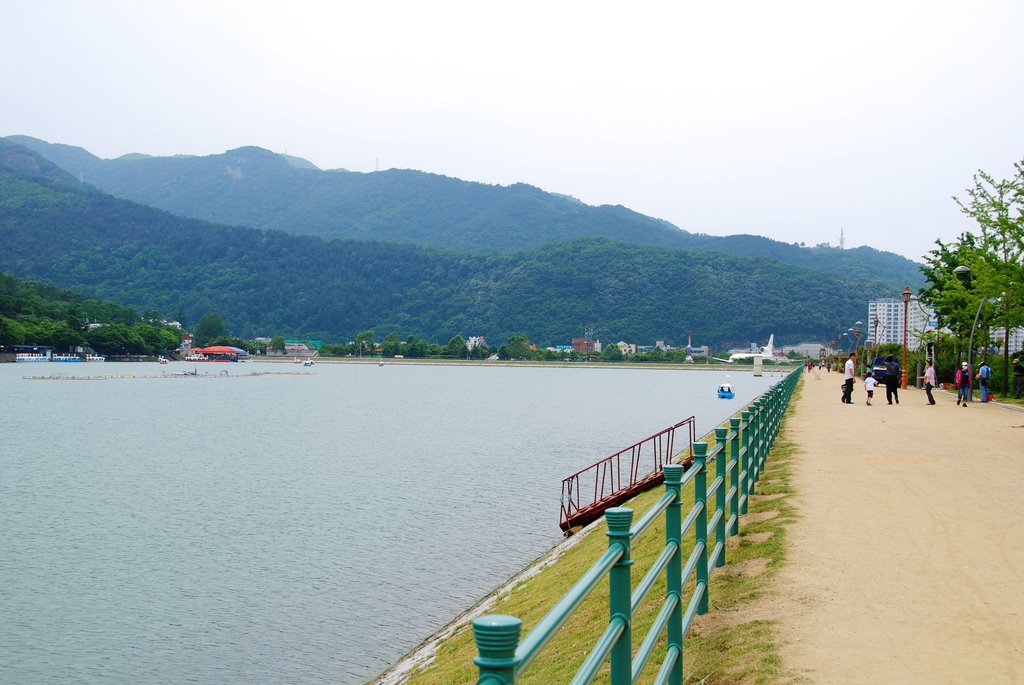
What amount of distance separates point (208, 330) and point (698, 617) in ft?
620

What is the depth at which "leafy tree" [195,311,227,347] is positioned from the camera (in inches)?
7259

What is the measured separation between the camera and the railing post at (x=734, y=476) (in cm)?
845

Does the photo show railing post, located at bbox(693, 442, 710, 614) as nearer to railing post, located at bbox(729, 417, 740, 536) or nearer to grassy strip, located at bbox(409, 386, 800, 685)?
grassy strip, located at bbox(409, 386, 800, 685)

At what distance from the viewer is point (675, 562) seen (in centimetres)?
444

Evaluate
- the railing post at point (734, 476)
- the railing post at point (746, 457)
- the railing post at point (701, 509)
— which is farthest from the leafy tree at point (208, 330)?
the railing post at point (701, 509)

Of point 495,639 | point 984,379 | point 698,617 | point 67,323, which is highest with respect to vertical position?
point 67,323

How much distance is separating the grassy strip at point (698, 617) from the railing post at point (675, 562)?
0.76 m

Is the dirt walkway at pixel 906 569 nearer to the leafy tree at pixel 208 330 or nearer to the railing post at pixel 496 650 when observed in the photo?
the railing post at pixel 496 650

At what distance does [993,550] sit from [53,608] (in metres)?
11.5

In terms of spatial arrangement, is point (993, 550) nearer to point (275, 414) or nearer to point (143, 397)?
point (275, 414)

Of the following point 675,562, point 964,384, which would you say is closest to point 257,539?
point 675,562

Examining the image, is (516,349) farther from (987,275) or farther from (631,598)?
(631,598)

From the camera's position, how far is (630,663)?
2998mm

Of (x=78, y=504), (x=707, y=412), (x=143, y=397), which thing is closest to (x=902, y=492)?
(x=78, y=504)
